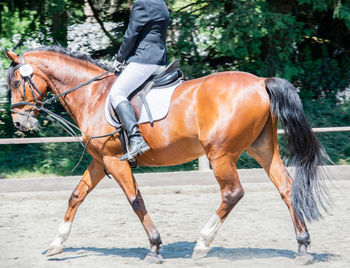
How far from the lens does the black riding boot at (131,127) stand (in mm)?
4828

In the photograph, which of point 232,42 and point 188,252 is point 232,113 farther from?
point 232,42

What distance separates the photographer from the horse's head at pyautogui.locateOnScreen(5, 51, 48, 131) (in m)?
5.23

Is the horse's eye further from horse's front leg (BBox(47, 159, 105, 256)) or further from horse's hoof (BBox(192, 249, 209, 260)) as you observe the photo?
horse's hoof (BBox(192, 249, 209, 260))

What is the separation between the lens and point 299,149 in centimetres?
490

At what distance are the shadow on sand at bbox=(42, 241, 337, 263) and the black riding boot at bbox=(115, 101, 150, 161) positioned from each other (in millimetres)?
1065

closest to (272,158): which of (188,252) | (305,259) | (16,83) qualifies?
(305,259)

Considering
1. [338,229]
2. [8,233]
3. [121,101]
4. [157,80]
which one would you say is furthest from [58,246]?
[338,229]

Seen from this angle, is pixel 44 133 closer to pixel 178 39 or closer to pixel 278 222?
pixel 178 39

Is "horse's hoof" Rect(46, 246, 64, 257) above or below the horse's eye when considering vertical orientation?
below

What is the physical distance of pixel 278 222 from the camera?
6164 millimetres

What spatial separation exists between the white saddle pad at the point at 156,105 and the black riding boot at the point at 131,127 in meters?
0.13

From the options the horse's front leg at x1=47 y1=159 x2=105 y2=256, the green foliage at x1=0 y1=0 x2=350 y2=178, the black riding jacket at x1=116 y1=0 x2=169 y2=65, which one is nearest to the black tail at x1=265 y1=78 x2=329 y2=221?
the black riding jacket at x1=116 y1=0 x2=169 y2=65

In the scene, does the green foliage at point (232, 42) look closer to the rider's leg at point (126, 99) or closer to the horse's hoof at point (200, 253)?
the rider's leg at point (126, 99)

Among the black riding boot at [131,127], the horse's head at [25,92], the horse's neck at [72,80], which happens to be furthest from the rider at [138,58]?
the horse's head at [25,92]
